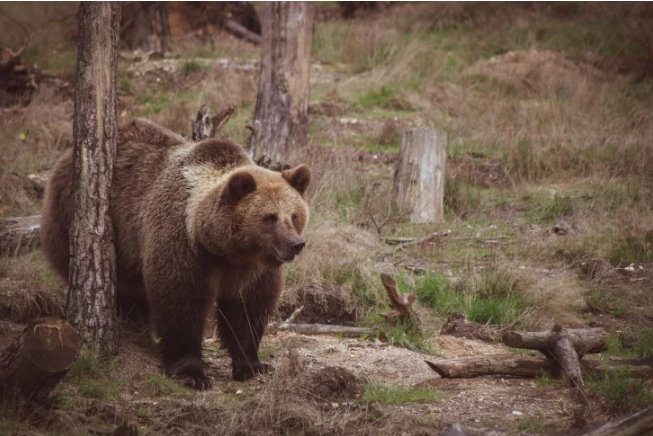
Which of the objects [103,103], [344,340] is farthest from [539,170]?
[103,103]

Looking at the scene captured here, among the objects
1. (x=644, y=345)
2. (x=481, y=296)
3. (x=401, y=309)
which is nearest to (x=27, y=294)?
(x=401, y=309)

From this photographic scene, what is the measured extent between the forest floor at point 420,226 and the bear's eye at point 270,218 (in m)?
0.86

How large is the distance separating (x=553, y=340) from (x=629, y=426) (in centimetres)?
129

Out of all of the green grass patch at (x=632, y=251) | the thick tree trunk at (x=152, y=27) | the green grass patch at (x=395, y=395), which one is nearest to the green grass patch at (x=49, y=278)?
the green grass patch at (x=395, y=395)

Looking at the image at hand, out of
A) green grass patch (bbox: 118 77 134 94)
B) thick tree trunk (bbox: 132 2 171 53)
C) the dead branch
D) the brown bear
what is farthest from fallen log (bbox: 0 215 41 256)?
thick tree trunk (bbox: 132 2 171 53)

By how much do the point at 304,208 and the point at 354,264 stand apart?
6.67ft

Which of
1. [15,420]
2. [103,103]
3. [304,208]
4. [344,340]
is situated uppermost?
[103,103]

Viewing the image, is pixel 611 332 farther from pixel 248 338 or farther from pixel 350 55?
pixel 350 55

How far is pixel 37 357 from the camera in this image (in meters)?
3.96

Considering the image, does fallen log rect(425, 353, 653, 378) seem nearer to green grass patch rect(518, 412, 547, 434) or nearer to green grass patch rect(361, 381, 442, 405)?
green grass patch rect(361, 381, 442, 405)

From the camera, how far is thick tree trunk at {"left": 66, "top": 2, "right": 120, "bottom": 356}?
5.07 metres

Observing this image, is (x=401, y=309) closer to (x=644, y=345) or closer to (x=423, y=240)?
(x=644, y=345)

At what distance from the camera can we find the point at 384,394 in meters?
4.76

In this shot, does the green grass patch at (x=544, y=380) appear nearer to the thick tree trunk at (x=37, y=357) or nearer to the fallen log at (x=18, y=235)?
the thick tree trunk at (x=37, y=357)
